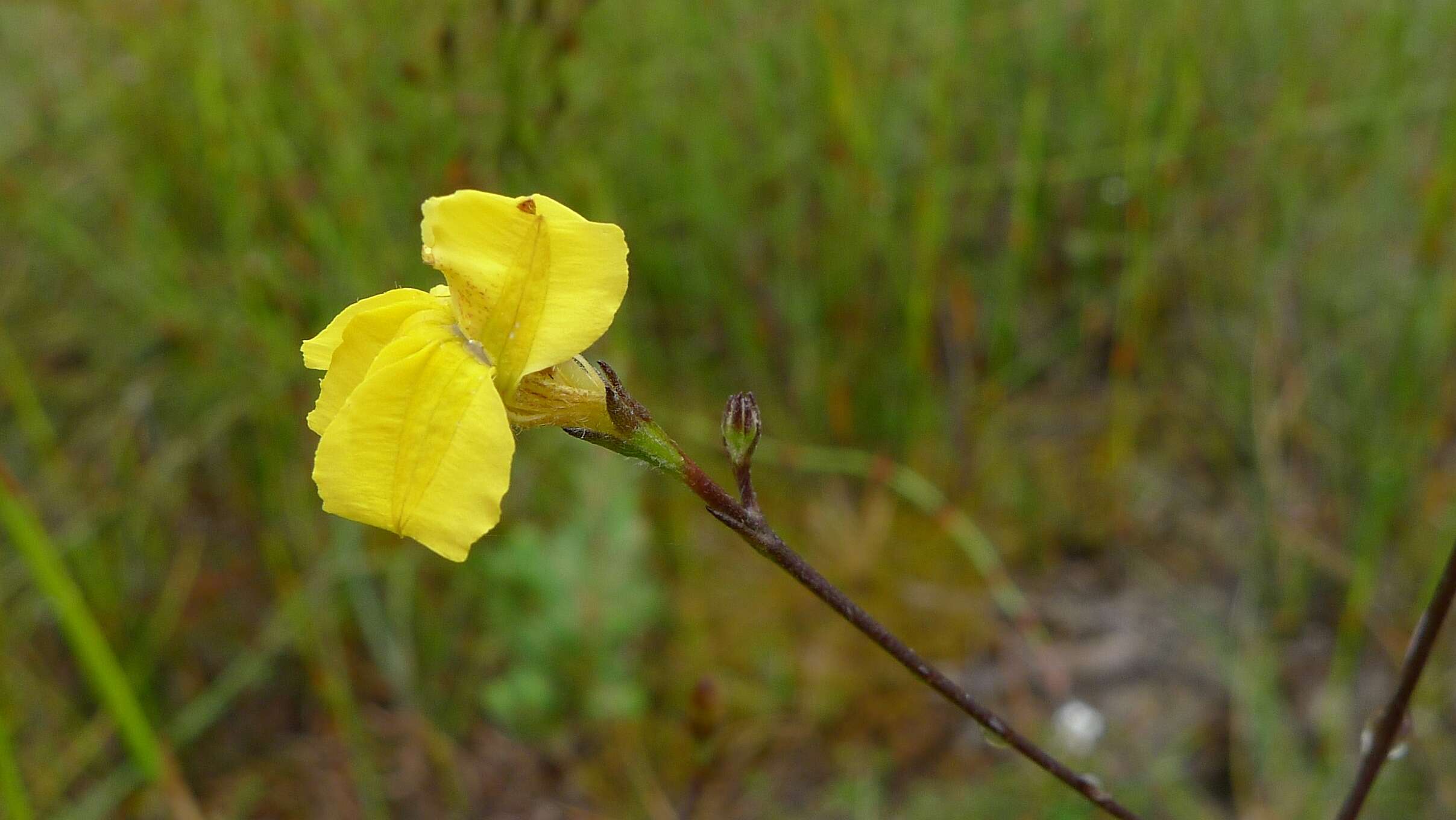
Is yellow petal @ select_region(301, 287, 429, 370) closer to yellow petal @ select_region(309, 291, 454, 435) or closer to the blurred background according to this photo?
yellow petal @ select_region(309, 291, 454, 435)

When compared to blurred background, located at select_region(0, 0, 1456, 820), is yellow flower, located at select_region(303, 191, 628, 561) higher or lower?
higher

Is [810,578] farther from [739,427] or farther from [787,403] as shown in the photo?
[787,403]

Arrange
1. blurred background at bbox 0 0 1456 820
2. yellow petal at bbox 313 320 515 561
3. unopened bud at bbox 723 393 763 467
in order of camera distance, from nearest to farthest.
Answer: yellow petal at bbox 313 320 515 561, unopened bud at bbox 723 393 763 467, blurred background at bbox 0 0 1456 820

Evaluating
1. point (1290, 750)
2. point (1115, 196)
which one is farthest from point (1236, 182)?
point (1290, 750)

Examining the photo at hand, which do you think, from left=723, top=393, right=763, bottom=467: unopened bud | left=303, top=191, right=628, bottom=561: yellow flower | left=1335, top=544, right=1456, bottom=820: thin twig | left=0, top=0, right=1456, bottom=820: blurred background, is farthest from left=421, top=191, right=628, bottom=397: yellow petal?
left=0, top=0, right=1456, bottom=820: blurred background

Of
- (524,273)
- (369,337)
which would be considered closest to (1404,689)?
(524,273)

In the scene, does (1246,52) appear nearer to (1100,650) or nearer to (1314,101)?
(1314,101)

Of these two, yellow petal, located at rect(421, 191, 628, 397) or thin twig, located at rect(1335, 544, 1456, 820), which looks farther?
thin twig, located at rect(1335, 544, 1456, 820)

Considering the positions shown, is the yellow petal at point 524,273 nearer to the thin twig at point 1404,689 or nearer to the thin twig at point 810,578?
the thin twig at point 810,578
